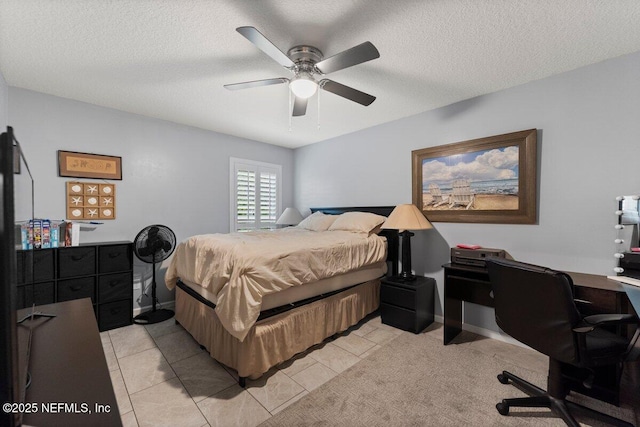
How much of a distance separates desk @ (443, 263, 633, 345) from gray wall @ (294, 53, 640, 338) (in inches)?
6.8

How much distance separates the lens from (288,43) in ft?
6.37

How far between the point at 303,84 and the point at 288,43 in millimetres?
318

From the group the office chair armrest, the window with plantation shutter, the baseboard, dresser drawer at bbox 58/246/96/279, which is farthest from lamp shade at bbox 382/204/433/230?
dresser drawer at bbox 58/246/96/279

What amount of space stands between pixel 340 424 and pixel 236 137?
395 centimetres

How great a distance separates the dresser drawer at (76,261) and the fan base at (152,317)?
2.44 ft

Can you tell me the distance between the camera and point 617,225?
6.77 feet

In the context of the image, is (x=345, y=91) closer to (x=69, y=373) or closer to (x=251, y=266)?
(x=251, y=266)

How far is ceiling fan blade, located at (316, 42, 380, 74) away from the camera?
160cm

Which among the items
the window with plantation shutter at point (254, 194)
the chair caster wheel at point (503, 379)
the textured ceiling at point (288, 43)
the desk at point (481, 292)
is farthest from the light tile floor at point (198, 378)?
the textured ceiling at point (288, 43)

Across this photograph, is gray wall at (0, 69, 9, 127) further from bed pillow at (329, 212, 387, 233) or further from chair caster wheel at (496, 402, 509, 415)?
chair caster wheel at (496, 402, 509, 415)

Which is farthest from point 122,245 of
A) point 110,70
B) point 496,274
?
point 496,274

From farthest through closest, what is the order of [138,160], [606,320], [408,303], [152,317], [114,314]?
[138,160]
[152,317]
[114,314]
[408,303]
[606,320]

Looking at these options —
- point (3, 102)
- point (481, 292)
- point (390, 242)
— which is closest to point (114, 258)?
point (3, 102)

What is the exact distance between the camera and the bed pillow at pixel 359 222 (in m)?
3.29
